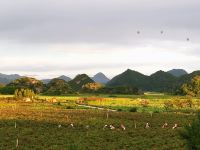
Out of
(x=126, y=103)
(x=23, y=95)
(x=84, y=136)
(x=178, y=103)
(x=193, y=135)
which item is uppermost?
(x=23, y=95)

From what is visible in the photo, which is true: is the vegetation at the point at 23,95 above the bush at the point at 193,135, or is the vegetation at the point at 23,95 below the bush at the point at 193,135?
above

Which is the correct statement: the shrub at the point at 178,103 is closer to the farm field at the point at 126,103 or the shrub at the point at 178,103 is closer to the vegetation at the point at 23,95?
the farm field at the point at 126,103

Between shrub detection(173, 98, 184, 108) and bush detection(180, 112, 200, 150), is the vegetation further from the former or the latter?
bush detection(180, 112, 200, 150)

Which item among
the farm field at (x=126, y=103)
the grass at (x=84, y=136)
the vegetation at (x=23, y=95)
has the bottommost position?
the grass at (x=84, y=136)

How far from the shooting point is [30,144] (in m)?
46.7

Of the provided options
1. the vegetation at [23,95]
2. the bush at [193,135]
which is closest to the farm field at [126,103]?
the vegetation at [23,95]

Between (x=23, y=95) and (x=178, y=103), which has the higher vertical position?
(x=23, y=95)

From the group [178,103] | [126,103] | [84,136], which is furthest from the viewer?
[126,103]

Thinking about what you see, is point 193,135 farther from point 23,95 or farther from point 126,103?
point 23,95

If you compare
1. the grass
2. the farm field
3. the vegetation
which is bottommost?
the grass

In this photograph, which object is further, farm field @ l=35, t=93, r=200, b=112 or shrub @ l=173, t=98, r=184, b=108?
shrub @ l=173, t=98, r=184, b=108

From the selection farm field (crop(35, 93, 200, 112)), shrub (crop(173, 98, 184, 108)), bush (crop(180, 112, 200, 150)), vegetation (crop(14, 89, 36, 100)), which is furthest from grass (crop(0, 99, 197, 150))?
vegetation (crop(14, 89, 36, 100))

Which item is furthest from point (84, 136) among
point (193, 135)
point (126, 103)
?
point (126, 103)

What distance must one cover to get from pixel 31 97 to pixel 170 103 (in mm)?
56351
